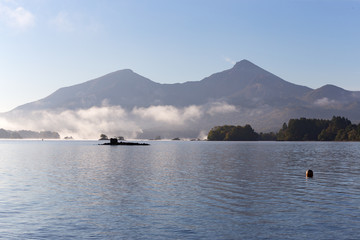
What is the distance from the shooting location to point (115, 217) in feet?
112

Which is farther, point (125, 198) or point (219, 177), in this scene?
point (219, 177)

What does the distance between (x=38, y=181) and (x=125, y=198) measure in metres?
23.1

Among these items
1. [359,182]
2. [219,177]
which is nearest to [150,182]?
[219,177]

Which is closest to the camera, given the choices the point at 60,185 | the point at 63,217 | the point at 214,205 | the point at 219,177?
the point at 63,217

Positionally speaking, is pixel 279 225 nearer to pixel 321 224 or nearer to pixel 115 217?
pixel 321 224

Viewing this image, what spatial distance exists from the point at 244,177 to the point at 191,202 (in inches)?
1055

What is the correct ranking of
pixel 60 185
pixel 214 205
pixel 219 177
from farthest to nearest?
pixel 219 177 → pixel 60 185 → pixel 214 205

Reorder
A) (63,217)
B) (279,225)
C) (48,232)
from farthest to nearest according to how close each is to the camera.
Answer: (63,217), (279,225), (48,232)

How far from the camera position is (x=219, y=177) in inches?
2586

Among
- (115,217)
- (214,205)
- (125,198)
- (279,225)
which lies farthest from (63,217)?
(279,225)

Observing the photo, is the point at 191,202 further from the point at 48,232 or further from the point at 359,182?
the point at 359,182

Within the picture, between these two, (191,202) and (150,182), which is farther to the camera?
(150,182)

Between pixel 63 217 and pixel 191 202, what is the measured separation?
1295 centimetres

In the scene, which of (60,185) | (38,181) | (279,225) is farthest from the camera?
(38,181)
